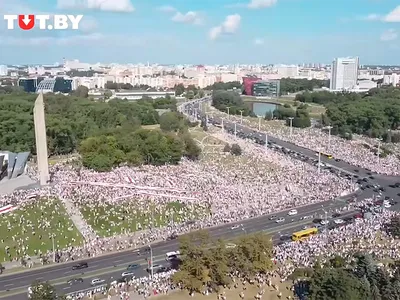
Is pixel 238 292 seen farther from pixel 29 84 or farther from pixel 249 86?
pixel 249 86

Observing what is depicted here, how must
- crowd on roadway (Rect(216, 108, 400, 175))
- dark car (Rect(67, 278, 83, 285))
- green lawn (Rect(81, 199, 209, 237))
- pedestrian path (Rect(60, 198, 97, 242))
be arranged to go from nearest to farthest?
dark car (Rect(67, 278, 83, 285))
pedestrian path (Rect(60, 198, 97, 242))
green lawn (Rect(81, 199, 209, 237))
crowd on roadway (Rect(216, 108, 400, 175))

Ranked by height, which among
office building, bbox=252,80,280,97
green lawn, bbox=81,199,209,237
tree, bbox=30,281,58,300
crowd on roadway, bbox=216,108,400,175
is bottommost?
green lawn, bbox=81,199,209,237

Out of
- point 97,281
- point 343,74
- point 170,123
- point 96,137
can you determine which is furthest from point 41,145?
point 343,74

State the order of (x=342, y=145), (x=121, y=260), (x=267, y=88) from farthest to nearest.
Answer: (x=267, y=88)
(x=342, y=145)
(x=121, y=260)

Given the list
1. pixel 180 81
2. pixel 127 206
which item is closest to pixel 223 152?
pixel 127 206

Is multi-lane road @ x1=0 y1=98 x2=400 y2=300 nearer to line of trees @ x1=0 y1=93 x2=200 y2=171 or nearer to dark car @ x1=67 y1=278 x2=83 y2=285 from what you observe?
dark car @ x1=67 y1=278 x2=83 y2=285

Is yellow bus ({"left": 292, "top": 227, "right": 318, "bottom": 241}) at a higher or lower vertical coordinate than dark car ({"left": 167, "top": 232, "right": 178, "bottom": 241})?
higher

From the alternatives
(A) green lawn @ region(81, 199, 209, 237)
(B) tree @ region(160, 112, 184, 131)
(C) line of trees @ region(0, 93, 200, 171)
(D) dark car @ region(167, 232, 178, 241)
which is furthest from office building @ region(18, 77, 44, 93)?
(D) dark car @ region(167, 232, 178, 241)
